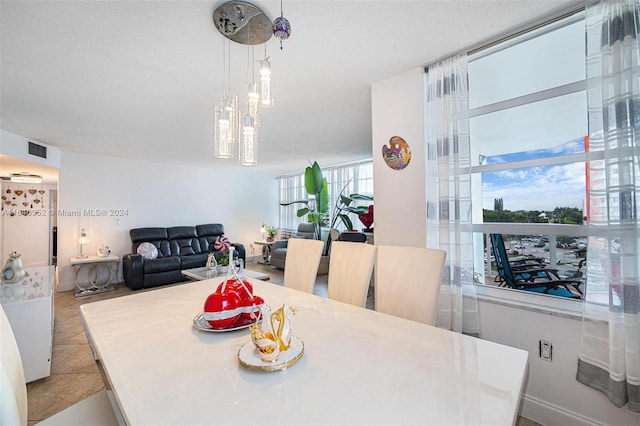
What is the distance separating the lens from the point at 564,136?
182 centimetres

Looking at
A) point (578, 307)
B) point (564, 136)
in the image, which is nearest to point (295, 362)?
point (578, 307)

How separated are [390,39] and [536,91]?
A: 1.06m

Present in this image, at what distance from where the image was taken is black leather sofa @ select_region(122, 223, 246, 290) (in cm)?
471

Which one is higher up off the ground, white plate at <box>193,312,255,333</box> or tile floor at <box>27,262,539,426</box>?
white plate at <box>193,312,255,333</box>

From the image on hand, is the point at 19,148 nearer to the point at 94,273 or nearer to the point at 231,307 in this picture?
the point at 94,273

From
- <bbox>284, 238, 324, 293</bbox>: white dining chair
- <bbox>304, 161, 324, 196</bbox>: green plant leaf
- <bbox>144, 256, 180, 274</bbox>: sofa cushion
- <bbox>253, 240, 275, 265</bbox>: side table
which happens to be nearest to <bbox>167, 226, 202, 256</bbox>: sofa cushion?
<bbox>144, 256, 180, 274</bbox>: sofa cushion

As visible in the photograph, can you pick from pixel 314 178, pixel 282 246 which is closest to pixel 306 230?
pixel 282 246

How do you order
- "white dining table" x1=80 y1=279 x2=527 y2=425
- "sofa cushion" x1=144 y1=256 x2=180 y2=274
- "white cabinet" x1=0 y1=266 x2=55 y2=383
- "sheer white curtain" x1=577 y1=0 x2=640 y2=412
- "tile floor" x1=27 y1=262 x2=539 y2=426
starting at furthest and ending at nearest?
1. "sofa cushion" x1=144 y1=256 x2=180 y2=274
2. "white cabinet" x1=0 y1=266 x2=55 y2=383
3. "tile floor" x1=27 y1=262 x2=539 y2=426
4. "sheer white curtain" x1=577 y1=0 x2=640 y2=412
5. "white dining table" x1=80 y1=279 x2=527 y2=425

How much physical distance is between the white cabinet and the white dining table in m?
1.35

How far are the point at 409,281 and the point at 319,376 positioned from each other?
2.94ft

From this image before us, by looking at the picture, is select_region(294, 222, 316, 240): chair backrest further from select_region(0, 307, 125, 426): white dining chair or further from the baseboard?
select_region(0, 307, 125, 426): white dining chair

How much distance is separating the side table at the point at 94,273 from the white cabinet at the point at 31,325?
8.38ft

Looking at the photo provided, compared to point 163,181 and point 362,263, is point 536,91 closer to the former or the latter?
point 362,263

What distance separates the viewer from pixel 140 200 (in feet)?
18.3
